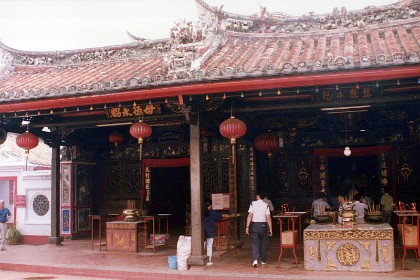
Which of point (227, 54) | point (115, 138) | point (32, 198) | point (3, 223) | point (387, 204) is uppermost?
point (227, 54)

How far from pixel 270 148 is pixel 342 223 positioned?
3.90 metres

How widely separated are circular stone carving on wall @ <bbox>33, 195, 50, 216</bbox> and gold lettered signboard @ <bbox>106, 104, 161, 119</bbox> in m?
5.30

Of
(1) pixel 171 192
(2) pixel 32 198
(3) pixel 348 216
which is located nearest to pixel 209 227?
(3) pixel 348 216

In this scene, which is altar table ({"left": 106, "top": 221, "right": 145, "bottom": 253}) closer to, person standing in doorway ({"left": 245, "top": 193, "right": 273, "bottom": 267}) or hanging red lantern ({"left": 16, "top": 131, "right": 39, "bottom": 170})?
hanging red lantern ({"left": 16, "top": 131, "right": 39, "bottom": 170})

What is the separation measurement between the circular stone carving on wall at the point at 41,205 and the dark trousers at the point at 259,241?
8377mm

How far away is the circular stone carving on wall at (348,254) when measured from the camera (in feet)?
26.9

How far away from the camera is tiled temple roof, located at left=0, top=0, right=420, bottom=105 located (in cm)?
852

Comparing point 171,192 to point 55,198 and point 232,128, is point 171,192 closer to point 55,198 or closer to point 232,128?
point 55,198

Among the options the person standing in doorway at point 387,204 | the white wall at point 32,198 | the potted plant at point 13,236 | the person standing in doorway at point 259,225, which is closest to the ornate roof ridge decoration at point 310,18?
the person standing in doorway at point 387,204

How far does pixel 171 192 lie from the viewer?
54.8 feet

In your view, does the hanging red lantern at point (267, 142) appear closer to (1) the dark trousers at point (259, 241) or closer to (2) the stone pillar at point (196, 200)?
(2) the stone pillar at point (196, 200)

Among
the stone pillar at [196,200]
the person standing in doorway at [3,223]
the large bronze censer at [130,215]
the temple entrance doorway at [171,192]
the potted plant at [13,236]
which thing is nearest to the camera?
the stone pillar at [196,200]

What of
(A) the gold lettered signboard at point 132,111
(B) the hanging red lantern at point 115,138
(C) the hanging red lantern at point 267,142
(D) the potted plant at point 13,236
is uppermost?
(A) the gold lettered signboard at point 132,111

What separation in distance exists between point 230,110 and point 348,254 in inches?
137
